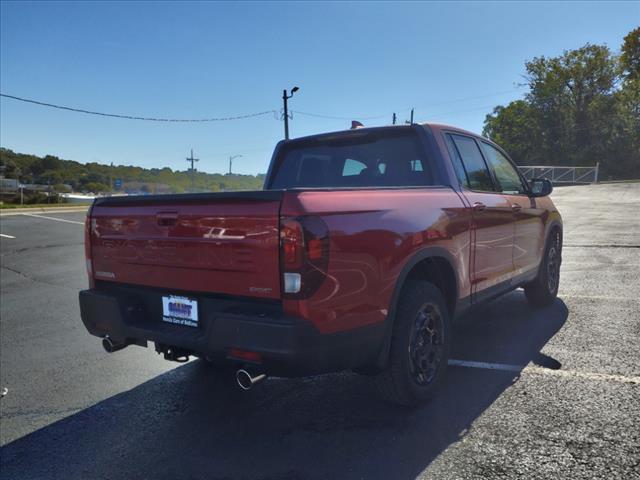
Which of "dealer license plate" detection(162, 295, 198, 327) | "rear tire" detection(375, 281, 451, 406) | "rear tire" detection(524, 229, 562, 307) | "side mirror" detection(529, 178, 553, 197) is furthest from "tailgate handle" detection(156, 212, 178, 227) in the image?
"rear tire" detection(524, 229, 562, 307)

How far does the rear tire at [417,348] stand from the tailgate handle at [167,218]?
1.42 metres

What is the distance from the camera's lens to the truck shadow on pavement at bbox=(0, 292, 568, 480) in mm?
2623

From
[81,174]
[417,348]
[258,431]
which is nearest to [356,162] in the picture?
[417,348]

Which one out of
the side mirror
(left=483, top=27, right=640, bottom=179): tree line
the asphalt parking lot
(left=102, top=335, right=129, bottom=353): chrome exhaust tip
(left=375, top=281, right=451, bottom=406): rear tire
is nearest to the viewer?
the asphalt parking lot

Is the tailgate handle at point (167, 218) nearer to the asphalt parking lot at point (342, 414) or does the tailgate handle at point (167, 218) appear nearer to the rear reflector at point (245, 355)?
the rear reflector at point (245, 355)

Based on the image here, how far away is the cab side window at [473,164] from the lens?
4.02m

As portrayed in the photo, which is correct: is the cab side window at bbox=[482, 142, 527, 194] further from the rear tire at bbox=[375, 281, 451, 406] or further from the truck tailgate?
the truck tailgate

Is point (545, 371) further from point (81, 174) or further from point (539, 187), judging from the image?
point (81, 174)

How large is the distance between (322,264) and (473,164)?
7.68 ft

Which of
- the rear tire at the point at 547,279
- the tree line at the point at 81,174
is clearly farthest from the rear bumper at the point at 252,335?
the tree line at the point at 81,174

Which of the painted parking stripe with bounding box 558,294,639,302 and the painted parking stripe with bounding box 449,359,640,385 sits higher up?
the painted parking stripe with bounding box 558,294,639,302

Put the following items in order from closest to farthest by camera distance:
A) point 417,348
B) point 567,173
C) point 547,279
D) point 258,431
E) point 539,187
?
point 258,431 < point 417,348 < point 539,187 < point 547,279 < point 567,173

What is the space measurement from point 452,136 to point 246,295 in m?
2.32

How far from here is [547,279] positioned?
17.9 feet
